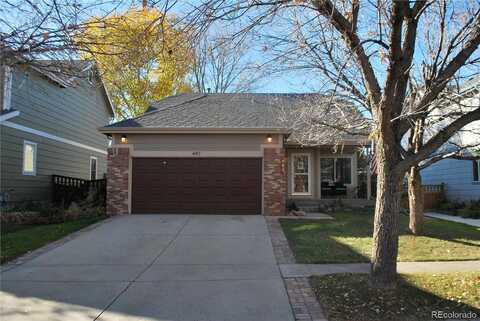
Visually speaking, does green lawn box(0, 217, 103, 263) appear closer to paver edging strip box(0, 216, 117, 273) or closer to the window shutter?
paver edging strip box(0, 216, 117, 273)

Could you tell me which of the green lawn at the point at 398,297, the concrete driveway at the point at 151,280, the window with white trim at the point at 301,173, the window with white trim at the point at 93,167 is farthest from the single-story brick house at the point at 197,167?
the window with white trim at the point at 93,167

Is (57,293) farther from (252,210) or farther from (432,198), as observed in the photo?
(432,198)

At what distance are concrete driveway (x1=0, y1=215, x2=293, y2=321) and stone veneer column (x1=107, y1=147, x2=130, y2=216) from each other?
11.3ft

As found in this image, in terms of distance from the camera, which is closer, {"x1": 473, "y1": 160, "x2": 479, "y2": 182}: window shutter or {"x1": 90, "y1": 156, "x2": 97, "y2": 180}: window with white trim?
{"x1": 473, "y1": 160, "x2": 479, "y2": 182}: window shutter

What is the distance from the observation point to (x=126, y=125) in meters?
→ 14.6

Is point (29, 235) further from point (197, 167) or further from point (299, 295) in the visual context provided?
point (299, 295)

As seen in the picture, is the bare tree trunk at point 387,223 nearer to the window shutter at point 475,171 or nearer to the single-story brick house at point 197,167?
the single-story brick house at point 197,167

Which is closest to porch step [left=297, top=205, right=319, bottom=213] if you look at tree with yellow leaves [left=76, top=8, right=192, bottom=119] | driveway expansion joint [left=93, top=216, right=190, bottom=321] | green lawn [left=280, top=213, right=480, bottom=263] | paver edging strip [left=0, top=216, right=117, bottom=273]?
green lawn [left=280, top=213, right=480, bottom=263]

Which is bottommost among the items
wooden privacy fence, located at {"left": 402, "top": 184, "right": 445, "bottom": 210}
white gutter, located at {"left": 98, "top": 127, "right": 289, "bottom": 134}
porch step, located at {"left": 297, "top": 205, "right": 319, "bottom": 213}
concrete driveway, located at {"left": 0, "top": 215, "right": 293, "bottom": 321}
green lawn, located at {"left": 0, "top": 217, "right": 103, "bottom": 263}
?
concrete driveway, located at {"left": 0, "top": 215, "right": 293, "bottom": 321}

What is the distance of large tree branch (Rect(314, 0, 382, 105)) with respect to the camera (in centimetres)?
591

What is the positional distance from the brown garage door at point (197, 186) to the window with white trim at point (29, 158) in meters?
4.75

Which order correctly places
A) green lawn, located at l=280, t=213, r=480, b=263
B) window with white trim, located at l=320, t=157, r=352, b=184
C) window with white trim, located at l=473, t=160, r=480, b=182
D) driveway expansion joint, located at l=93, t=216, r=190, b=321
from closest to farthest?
driveway expansion joint, located at l=93, t=216, r=190, b=321 < green lawn, located at l=280, t=213, r=480, b=263 < window with white trim, located at l=473, t=160, r=480, b=182 < window with white trim, located at l=320, t=157, r=352, b=184

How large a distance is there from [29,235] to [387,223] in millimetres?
8867

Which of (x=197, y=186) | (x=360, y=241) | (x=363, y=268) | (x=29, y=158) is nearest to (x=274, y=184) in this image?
(x=197, y=186)
